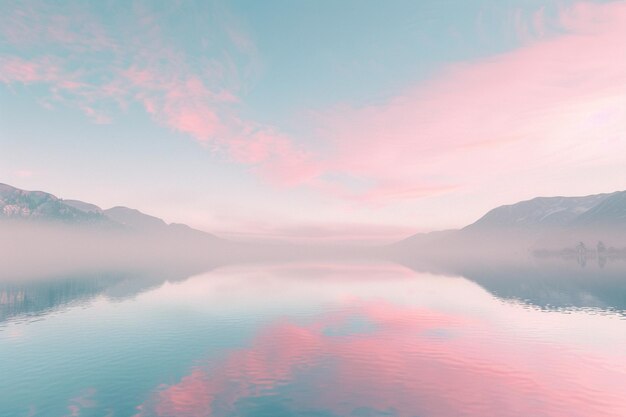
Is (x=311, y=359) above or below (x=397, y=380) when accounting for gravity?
below

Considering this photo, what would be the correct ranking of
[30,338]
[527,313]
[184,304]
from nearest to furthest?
[30,338]
[527,313]
[184,304]

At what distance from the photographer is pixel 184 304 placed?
4464 inches

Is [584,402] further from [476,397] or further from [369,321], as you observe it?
[369,321]

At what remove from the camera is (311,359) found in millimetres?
57031

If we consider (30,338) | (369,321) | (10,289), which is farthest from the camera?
(10,289)

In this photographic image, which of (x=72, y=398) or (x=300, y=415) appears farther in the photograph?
(x=72, y=398)

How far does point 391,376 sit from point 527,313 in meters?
71.1

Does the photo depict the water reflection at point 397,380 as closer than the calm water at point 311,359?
Yes

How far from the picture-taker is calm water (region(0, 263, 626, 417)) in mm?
40344

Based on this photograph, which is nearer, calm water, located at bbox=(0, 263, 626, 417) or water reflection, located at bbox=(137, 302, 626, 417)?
water reflection, located at bbox=(137, 302, 626, 417)

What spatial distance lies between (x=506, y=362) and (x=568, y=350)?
1668 centimetres

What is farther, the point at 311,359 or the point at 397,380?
the point at 311,359

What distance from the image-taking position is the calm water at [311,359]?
40.3 metres

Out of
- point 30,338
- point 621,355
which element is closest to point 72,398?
point 30,338
